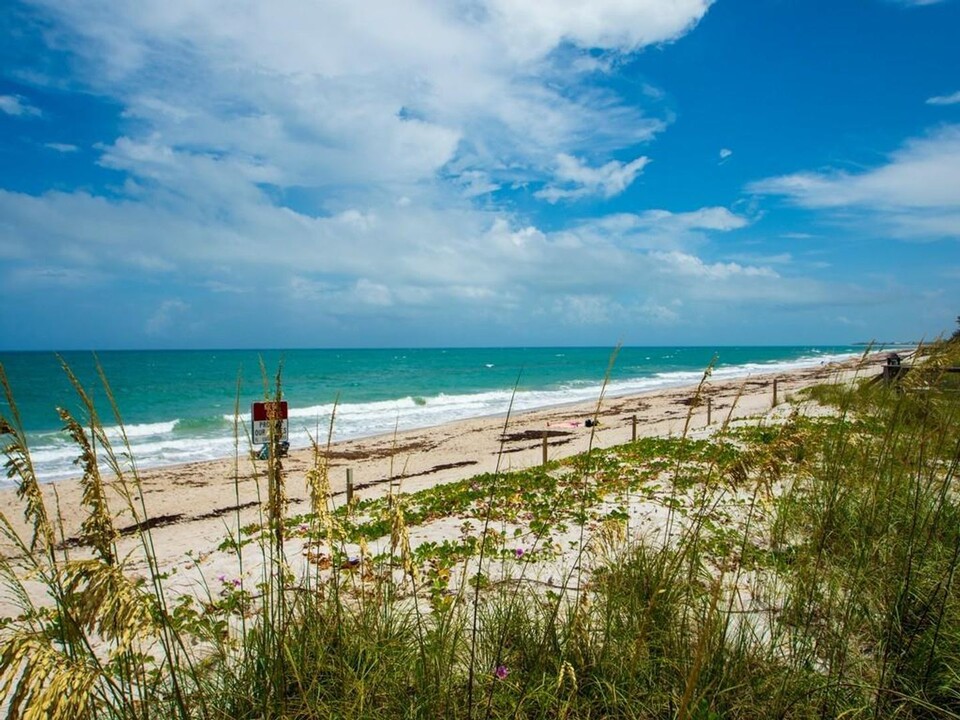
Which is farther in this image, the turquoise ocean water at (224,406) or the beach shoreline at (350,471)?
the turquoise ocean water at (224,406)

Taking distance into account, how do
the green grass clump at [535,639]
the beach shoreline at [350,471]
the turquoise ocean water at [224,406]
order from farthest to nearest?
the turquoise ocean water at [224,406] < the beach shoreline at [350,471] < the green grass clump at [535,639]

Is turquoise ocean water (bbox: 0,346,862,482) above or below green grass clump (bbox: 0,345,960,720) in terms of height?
below

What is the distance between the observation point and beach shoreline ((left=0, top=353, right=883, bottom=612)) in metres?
9.66

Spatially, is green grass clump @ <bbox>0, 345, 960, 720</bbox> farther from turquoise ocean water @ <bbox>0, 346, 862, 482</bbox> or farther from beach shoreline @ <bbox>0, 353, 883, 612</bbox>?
turquoise ocean water @ <bbox>0, 346, 862, 482</bbox>

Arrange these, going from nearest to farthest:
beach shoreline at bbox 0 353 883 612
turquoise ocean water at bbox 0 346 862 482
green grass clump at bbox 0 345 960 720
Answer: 1. green grass clump at bbox 0 345 960 720
2. beach shoreline at bbox 0 353 883 612
3. turquoise ocean water at bbox 0 346 862 482

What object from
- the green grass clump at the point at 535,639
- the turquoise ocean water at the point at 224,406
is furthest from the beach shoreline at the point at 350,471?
the green grass clump at the point at 535,639

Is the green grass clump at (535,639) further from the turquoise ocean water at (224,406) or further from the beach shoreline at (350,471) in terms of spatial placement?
the turquoise ocean water at (224,406)

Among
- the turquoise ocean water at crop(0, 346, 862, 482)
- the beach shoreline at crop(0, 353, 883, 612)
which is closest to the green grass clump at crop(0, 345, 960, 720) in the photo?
the beach shoreline at crop(0, 353, 883, 612)

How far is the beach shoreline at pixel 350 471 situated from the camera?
9656 millimetres

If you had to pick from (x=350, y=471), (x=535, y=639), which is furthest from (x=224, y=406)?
(x=535, y=639)

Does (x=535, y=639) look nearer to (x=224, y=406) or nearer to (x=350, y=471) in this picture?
(x=350, y=471)

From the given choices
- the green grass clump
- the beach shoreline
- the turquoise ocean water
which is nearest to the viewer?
the green grass clump

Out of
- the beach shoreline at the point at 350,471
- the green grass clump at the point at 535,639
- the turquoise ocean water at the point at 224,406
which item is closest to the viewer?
the green grass clump at the point at 535,639

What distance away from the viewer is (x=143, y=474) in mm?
17469
